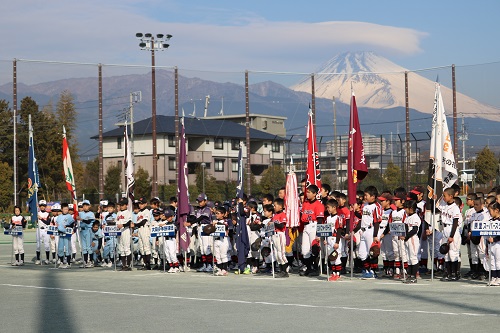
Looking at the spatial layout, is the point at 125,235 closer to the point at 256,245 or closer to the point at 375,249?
the point at 256,245

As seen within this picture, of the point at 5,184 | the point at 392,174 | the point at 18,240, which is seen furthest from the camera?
the point at 392,174

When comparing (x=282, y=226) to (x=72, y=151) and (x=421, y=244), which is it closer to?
(x=421, y=244)

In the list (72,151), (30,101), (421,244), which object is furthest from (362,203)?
(72,151)

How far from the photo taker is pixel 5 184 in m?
66.1

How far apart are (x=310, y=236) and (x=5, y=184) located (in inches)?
1982

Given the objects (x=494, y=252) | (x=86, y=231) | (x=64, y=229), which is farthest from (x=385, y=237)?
(x=64, y=229)

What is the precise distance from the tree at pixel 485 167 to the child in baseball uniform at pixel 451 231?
68.9 metres

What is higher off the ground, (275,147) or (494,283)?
(275,147)

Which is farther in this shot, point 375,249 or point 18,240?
point 18,240

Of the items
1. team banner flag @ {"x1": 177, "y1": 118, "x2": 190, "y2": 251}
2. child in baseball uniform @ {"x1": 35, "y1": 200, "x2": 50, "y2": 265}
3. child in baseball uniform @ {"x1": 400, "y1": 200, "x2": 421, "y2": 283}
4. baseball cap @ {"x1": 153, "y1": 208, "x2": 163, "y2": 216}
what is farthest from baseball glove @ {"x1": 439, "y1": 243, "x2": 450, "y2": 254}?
child in baseball uniform @ {"x1": 35, "y1": 200, "x2": 50, "y2": 265}

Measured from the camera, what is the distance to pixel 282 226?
19.9m

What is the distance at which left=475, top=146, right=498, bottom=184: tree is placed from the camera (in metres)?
85.2

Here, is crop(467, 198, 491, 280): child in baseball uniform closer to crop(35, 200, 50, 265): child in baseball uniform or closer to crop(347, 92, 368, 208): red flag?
crop(347, 92, 368, 208): red flag

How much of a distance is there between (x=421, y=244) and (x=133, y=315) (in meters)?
8.54
